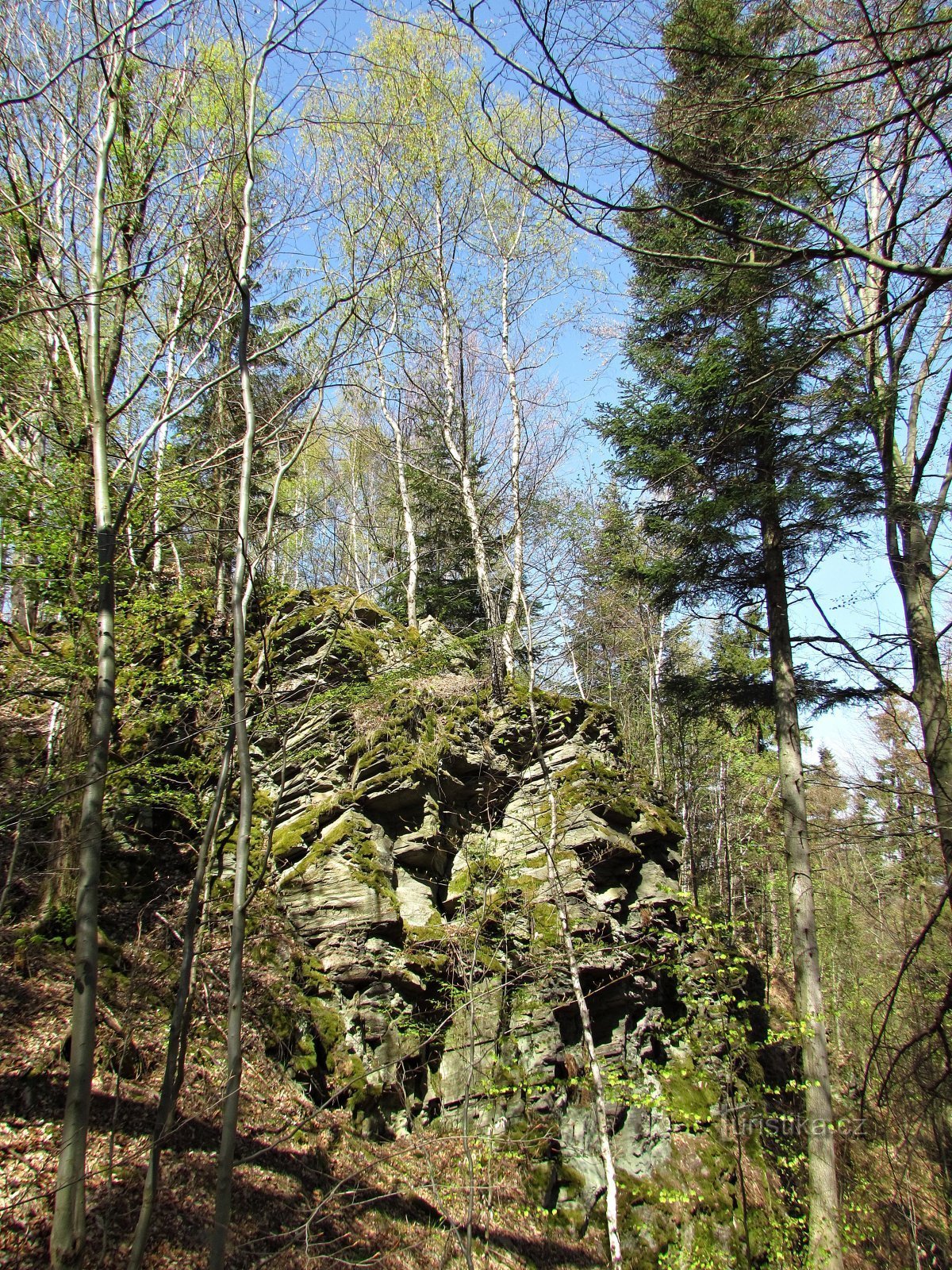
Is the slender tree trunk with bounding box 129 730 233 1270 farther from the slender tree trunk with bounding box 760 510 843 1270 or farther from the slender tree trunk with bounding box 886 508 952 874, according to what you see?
the slender tree trunk with bounding box 886 508 952 874

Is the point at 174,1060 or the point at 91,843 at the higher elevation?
the point at 91,843

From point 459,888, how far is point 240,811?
21.2ft

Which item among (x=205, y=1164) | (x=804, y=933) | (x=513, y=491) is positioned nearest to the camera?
(x=205, y=1164)

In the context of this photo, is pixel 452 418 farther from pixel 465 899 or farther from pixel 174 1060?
pixel 174 1060

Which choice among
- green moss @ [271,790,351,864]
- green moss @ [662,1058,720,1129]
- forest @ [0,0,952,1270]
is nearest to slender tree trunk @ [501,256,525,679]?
forest @ [0,0,952,1270]

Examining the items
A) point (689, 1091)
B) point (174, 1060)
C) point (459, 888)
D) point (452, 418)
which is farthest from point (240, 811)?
point (452, 418)

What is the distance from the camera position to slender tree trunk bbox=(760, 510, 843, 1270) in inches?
255

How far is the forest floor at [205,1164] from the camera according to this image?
452 cm

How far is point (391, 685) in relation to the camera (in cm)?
766

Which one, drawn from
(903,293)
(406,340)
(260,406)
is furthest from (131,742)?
(406,340)

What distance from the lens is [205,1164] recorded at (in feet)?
17.7

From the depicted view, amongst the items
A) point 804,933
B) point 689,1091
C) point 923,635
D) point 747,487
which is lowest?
point 689,1091

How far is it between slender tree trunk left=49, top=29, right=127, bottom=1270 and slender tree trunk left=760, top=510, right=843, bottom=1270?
15.3 feet

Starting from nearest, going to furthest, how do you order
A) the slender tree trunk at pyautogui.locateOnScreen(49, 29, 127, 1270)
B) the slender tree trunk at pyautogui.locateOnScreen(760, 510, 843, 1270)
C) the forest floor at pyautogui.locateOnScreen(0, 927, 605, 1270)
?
1. the slender tree trunk at pyautogui.locateOnScreen(49, 29, 127, 1270)
2. the forest floor at pyautogui.locateOnScreen(0, 927, 605, 1270)
3. the slender tree trunk at pyautogui.locateOnScreen(760, 510, 843, 1270)
